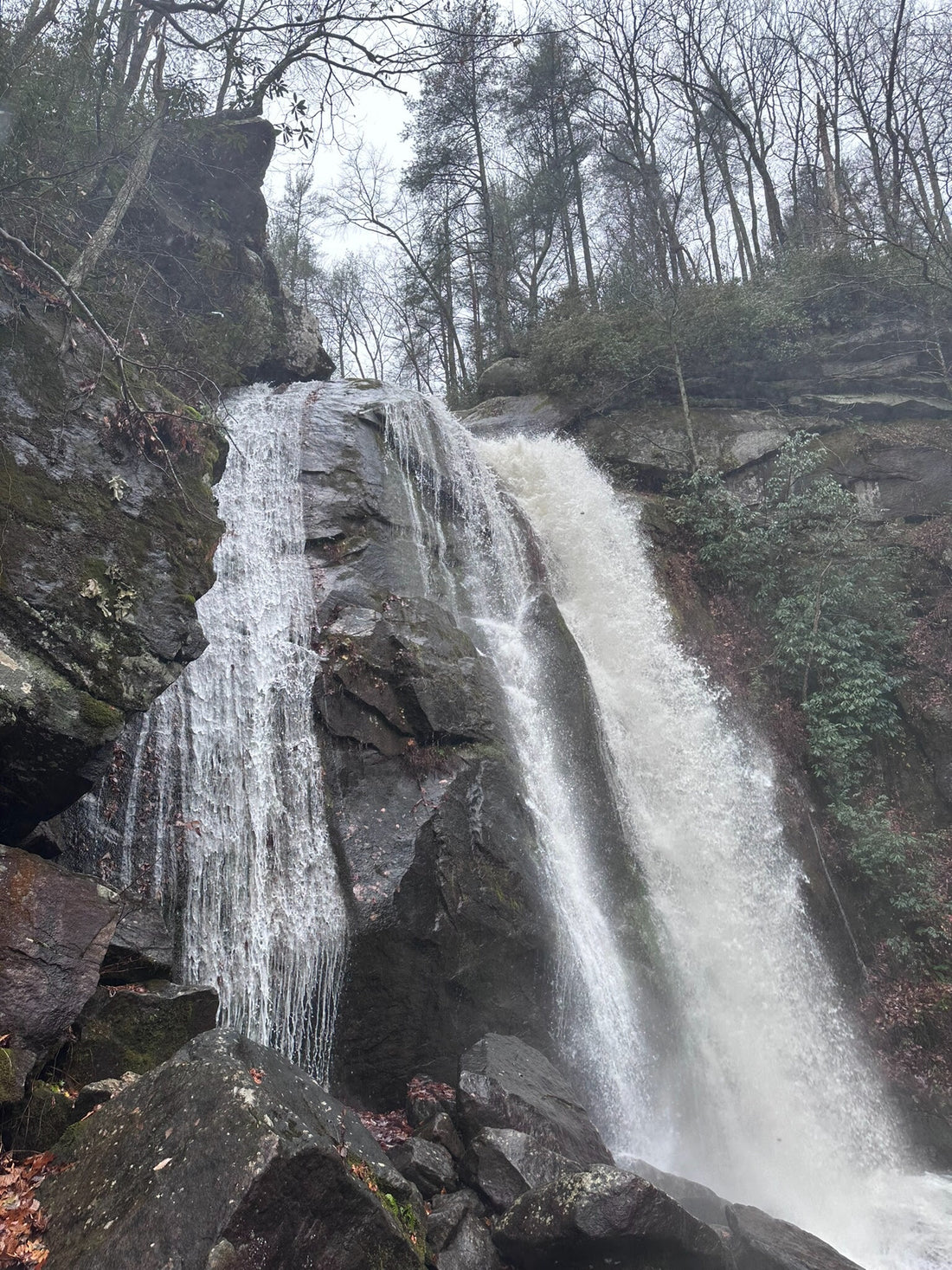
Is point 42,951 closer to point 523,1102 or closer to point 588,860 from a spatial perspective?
point 523,1102

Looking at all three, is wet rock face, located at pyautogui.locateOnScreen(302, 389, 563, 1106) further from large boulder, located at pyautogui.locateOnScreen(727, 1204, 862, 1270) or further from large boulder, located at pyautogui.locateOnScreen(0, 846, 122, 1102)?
large boulder, located at pyautogui.locateOnScreen(0, 846, 122, 1102)

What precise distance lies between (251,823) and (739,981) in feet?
19.1

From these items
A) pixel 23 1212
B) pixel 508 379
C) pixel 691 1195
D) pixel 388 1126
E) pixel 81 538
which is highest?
pixel 508 379

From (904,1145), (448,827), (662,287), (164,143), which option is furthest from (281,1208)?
(662,287)

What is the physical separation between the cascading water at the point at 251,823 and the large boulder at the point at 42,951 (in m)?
1.50

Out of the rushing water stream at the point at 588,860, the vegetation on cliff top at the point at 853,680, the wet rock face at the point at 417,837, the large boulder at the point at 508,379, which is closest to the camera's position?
the rushing water stream at the point at 588,860

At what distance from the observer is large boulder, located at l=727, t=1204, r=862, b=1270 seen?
16.0 ft

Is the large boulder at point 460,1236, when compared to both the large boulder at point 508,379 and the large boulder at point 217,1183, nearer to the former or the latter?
the large boulder at point 217,1183

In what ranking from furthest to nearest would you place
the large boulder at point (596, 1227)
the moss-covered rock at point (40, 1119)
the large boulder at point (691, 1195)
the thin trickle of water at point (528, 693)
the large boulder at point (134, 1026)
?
the thin trickle of water at point (528, 693)
the large boulder at point (691, 1195)
the large boulder at point (134, 1026)
the large boulder at point (596, 1227)
the moss-covered rock at point (40, 1119)

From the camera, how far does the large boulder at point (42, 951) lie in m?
3.76

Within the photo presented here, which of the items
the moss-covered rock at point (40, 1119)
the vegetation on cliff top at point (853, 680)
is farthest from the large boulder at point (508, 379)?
the moss-covered rock at point (40, 1119)

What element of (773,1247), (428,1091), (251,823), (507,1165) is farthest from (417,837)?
(773,1247)

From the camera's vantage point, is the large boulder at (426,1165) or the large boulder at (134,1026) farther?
the large boulder at (426,1165)

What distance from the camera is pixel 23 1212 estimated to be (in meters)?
3.00
